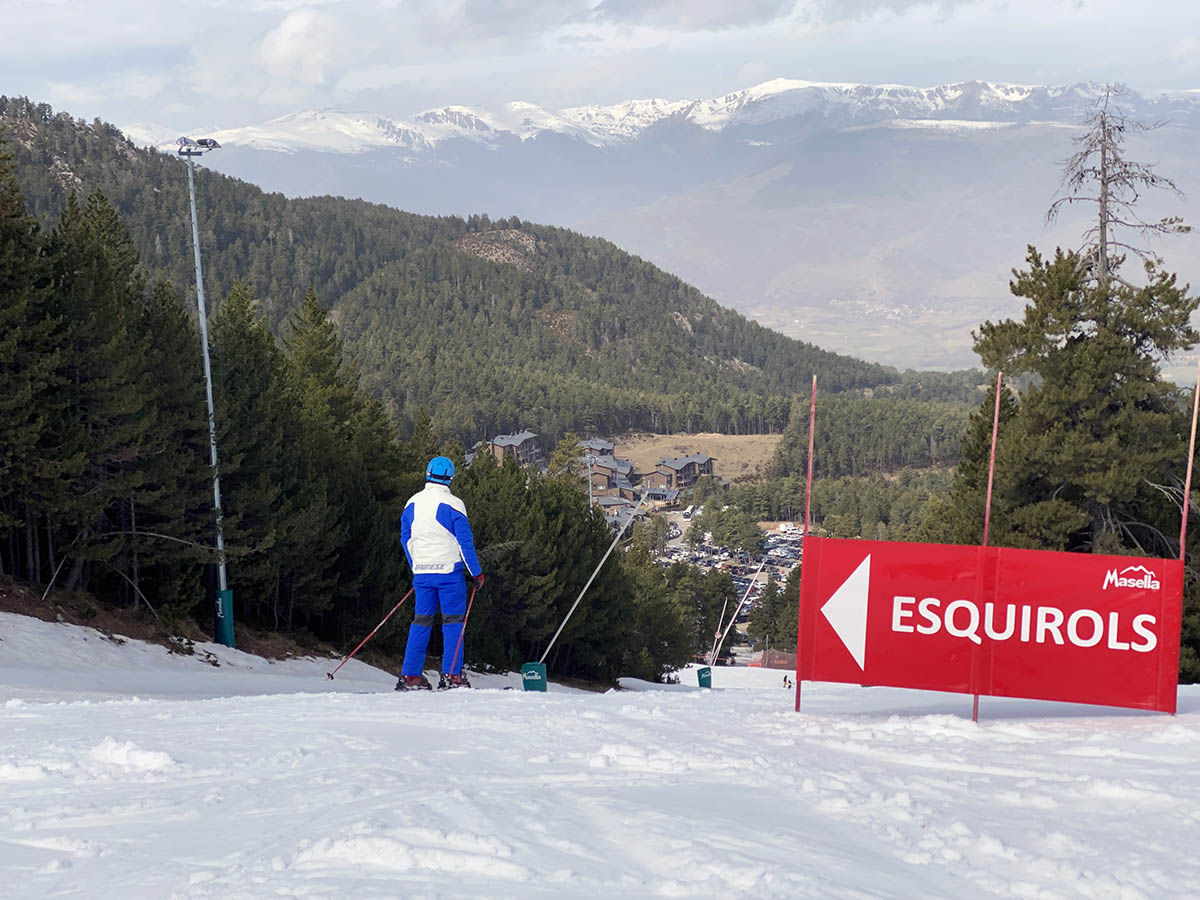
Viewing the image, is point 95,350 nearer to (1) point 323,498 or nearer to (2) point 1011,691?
(1) point 323,498

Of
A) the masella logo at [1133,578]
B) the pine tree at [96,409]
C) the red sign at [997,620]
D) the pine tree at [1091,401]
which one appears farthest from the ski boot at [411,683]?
the pine tree at [1091,401]

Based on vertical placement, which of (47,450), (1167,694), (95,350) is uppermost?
(95,350)

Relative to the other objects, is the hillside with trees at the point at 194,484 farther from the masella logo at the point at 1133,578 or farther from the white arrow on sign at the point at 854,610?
the masella logo at the point at 1133,578

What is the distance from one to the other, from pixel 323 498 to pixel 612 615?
2022 cm

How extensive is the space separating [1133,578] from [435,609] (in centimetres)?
636

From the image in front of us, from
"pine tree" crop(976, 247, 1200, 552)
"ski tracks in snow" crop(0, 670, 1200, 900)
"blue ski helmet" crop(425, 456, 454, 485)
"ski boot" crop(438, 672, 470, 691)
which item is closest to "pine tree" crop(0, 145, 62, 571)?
"ski boot" crop(438, 672, 470, 691)

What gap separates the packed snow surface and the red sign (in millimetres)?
334

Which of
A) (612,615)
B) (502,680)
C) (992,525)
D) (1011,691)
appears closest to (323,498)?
(502,680)

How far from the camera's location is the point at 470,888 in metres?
3.98

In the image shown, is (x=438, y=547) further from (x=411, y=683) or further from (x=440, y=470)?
(x=411, y=683)

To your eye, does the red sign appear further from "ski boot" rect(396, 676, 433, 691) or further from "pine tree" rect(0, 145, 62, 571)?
"pine tree" rect(0, 145, 62, 571)

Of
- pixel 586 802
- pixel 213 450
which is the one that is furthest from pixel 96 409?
pixel 586 802

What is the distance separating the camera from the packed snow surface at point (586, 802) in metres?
4.20

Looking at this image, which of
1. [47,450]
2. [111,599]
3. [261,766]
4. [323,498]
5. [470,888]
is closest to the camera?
[470,888]
